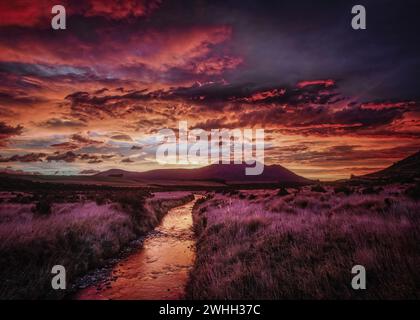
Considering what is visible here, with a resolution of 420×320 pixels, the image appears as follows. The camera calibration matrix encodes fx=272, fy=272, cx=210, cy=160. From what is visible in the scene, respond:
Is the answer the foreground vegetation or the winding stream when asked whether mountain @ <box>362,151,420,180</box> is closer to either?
the winding stream

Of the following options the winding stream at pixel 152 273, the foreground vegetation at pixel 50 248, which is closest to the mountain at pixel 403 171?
the winding stream at pixel 152 273

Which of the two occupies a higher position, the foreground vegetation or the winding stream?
the foreground vegetation

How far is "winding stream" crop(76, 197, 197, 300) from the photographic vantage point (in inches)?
314

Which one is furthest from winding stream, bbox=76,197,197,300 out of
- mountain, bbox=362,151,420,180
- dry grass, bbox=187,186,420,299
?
mountain, bbox=362,151,420,180

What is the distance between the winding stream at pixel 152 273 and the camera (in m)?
7.98

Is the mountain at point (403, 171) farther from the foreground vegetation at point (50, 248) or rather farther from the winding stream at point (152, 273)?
the foreground vegetation at point (50, 248)

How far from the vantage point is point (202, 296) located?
6.71 meters

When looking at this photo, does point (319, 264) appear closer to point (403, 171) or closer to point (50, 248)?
point (50, 248)

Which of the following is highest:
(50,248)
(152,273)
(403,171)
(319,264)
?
(319,264)

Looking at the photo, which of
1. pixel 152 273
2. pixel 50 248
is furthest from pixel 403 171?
pixel 50 248

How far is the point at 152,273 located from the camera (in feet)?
32.3
